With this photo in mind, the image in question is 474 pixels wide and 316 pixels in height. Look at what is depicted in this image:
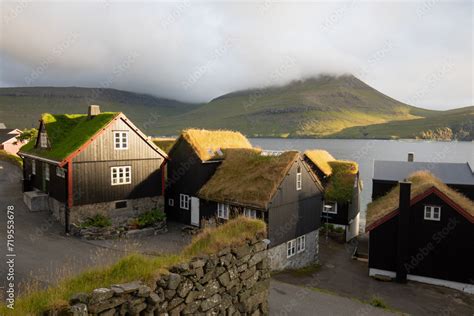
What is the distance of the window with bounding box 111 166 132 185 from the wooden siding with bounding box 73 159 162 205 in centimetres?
24

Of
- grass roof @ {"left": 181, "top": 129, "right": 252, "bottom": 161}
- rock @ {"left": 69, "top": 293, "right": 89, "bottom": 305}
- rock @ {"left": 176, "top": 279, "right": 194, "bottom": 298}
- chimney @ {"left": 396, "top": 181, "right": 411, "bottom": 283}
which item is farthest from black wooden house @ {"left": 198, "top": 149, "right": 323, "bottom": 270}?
rock @ {"left": 69, "top": 293, "right": 89, "bottom": 305}

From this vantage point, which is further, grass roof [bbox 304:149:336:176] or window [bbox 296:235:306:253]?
grass roof [bbox 304:149:336:176]

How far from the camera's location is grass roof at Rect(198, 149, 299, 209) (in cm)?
2339

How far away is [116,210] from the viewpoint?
83.9 ft

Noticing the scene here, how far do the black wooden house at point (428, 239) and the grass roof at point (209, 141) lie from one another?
14.5m

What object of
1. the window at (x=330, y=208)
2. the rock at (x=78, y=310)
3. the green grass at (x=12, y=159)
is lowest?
the window at (x=330, y=208)

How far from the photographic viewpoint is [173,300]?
764 centimetres

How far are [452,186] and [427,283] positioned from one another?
48.1 ft

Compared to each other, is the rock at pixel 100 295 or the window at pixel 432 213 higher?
the rock at pixel 100 295

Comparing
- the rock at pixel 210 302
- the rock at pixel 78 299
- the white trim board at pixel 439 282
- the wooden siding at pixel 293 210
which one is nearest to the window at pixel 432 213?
the white trim board at pixel 439 282

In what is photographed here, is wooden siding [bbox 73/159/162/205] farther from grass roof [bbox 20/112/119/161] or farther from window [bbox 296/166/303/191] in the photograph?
window [bbox 296/166/303/191]

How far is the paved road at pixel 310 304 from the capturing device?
15094 mm

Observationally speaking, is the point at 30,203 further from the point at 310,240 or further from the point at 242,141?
the point at 310,240

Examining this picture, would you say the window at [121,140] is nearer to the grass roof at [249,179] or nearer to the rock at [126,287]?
the grass roof at [249,179]
